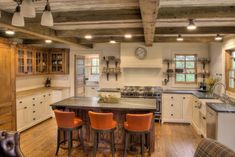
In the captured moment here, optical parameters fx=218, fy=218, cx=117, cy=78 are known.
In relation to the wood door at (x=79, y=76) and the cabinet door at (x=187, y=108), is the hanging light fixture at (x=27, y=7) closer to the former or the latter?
the cabinet door at (x=187, y=108)

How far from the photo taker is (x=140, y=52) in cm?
662

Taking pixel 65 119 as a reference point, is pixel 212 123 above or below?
below

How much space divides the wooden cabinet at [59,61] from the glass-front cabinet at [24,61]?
3.17 feet

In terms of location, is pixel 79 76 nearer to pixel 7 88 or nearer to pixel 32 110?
pixel 32 110

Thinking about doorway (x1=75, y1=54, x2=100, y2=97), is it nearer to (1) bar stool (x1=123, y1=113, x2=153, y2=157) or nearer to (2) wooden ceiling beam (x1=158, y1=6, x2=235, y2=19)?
(1) bar stool (x1=123, y1=113, x2=153, y2=157)

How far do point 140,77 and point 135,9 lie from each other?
4.17 meters

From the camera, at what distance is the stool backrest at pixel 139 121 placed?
355 centimetres

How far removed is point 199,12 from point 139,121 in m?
1.87

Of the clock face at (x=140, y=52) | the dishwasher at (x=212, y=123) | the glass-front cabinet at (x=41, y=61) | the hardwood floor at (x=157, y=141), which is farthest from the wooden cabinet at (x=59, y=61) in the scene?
the dishwasher at (x=212, y=123)

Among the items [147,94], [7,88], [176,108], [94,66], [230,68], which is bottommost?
[176,108]

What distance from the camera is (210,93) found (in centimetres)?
556

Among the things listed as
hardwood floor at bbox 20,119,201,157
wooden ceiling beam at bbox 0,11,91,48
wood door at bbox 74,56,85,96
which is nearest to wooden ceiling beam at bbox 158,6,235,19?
wooden ceiling beam at bbox 0,11,91,48

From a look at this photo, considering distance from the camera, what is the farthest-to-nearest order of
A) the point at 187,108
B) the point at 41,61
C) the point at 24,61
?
1. the point at 41,61
2. the point at 187,108
3. the point at 24,61

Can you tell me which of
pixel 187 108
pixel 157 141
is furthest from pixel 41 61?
pixel 187 108
